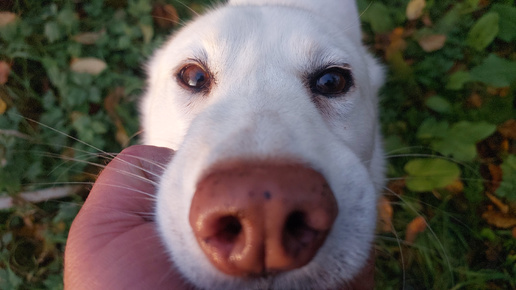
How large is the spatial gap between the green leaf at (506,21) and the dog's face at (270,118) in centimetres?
195

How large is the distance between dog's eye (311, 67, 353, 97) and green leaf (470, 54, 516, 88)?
197 cm

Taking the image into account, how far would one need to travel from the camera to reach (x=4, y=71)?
145 inches

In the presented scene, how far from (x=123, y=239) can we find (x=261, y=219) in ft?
3.23

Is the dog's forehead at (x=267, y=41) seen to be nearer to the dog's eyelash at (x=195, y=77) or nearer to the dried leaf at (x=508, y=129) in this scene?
the dog's eyelash at (x=195, y=77)

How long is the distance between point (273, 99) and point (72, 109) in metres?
2.75

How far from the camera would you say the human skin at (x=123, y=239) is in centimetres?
163

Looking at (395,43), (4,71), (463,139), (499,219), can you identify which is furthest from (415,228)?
(4,71)

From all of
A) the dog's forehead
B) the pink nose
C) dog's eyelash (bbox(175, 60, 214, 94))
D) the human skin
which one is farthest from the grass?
the pink nose

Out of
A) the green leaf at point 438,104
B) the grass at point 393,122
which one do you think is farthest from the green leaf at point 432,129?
the green leaf at point 438,104

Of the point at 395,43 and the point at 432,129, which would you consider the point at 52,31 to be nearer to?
the point at 395,43

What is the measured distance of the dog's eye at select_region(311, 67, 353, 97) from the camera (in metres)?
2.12

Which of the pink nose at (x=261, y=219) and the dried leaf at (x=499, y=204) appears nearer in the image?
the pink nose at (x=261, y=219)

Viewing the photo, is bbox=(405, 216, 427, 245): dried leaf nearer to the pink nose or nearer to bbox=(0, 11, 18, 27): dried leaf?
the pink nose

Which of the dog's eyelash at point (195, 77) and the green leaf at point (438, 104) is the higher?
the dog's eyelash at point (195, 77)
